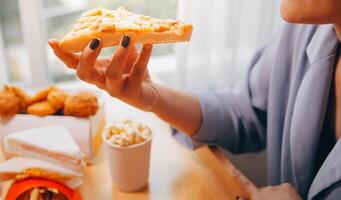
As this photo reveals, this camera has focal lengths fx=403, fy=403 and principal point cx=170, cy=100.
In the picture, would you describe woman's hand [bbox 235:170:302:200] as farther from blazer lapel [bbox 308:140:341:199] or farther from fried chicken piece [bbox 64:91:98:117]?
fried chicken piece [bbox 64:91:98:117]

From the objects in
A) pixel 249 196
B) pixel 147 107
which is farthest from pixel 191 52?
pixel 249 196

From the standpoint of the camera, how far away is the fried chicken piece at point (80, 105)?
911 mm

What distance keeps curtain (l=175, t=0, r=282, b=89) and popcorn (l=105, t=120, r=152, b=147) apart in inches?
19.6

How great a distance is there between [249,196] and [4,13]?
100 centimetres

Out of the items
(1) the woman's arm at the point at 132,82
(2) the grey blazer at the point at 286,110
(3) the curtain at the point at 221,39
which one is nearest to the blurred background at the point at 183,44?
(3) the curtain at the point at 221,39

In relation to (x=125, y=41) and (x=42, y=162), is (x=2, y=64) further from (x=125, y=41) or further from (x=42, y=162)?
(x=125, y=41)

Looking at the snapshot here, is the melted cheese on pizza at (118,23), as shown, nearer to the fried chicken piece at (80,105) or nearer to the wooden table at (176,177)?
the fried chicken piece at (80,105)

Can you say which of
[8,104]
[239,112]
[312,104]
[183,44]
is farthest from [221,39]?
[8,104]

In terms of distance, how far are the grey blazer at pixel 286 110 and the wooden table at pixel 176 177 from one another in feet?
0.13

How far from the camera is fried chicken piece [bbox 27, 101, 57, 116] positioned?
0.92 meters

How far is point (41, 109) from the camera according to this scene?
921mm

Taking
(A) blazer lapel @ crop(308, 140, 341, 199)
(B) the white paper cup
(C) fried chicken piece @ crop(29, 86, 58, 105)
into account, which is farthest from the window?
(A) blazer lapel @ crop(308, 140, 341, 199)

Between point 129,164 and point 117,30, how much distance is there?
28cm

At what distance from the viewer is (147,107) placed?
35.5 inches
